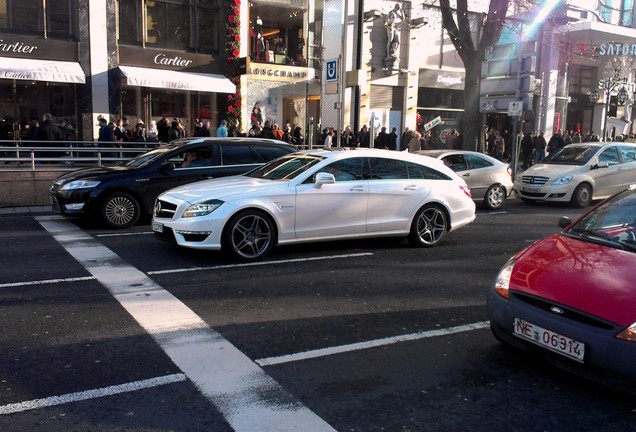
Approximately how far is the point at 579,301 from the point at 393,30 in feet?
80.6

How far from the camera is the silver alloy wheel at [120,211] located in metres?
10.3

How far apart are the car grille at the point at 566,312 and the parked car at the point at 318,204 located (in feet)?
13.1

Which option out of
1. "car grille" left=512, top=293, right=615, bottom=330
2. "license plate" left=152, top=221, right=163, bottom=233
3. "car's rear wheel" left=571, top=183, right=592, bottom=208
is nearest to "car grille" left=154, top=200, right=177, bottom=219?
"license plate" left=152, top=221, right=163, bottom=233

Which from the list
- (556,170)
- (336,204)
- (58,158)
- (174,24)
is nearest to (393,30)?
(174,24)

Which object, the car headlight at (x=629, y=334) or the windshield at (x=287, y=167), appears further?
the windshield at (x=287, y=167)

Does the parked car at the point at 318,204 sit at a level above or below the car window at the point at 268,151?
below

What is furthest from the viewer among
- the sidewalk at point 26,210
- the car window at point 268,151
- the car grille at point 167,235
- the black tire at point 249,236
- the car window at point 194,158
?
the sidewalk at point 26,210

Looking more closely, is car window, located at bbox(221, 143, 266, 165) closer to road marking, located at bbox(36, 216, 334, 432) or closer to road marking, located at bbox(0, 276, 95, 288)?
road marking, located at bbox(36, 216, 334, 432)

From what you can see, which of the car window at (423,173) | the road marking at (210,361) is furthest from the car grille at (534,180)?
the road marking at (210,361)

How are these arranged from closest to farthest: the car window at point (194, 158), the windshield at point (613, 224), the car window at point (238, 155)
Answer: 1. the windshield at point (613, 224)
2. the car window at point (194, 158)
3. the car window at point (238, 155)

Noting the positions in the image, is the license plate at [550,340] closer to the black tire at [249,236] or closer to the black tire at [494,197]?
the black tire at [249,236]

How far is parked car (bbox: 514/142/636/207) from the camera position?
14.4m

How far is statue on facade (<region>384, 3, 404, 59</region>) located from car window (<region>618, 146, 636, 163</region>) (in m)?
13.2

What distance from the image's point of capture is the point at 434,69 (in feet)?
93.1
